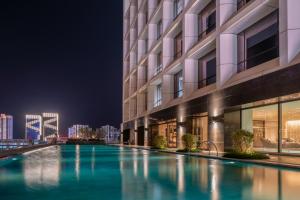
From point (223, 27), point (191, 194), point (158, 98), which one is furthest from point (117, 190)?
point (158, 98)

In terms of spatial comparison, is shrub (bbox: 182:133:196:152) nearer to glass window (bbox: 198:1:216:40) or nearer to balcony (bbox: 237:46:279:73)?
balcony (bbox: 237:46:279:73)

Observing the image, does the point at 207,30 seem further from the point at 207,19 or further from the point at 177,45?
the point at 177,45

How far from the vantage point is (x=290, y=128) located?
24922 millimetres

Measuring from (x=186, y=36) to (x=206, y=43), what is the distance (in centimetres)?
474

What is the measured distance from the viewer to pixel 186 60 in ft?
111

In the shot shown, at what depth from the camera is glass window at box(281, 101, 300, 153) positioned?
24.1m

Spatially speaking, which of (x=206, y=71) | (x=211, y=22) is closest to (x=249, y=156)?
(x=206, y=71)

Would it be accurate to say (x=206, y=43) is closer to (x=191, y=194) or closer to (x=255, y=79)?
(x=255, y=79)

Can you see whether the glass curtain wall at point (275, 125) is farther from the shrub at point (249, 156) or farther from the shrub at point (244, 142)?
the shrub at point (249, 156)

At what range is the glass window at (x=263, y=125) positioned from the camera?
84.6ft

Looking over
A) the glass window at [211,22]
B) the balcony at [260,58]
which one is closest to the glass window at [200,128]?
the glass window at [211,22]

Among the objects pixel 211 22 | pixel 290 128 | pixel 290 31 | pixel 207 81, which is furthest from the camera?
pixel 207 81

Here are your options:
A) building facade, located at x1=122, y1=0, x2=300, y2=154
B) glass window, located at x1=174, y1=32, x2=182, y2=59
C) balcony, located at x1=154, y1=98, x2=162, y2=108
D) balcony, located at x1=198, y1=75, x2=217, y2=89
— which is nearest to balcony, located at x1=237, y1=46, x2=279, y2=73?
building facade, located at x1=122, y1=0, x2=300, y2=154

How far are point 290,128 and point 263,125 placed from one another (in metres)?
2.45
